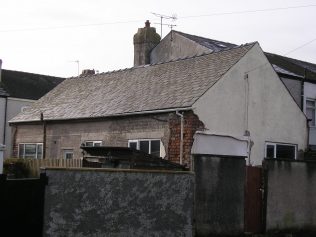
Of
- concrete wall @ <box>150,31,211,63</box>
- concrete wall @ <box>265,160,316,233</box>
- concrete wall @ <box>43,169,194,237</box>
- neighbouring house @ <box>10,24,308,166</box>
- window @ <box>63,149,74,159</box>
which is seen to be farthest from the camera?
concrete wall @ <box>150,31,211,63</box>

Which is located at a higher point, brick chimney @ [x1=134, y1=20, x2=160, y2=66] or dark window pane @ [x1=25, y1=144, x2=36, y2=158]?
brick chimney @ [x1=134, y1=20, x2=160, y2=66]

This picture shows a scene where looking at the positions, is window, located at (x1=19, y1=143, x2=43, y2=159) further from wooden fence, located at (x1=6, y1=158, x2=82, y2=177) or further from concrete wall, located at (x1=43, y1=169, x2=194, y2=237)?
concrete wall, located at (x1=43, y1=169, x2=194, y2=237)

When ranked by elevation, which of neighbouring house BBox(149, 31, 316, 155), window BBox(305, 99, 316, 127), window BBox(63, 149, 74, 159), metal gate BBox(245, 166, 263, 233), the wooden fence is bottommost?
metal gate BBox(245, 166, 263, 233)

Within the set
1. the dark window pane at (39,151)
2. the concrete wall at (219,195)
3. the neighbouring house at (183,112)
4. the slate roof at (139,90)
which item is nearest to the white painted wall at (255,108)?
the neighbouring house at (183,112)

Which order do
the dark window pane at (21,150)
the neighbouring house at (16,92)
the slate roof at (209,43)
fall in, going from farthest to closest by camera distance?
the neighbouring house at (16,92) → the slate roof at (209,43) → the dark window pane at (21,150)

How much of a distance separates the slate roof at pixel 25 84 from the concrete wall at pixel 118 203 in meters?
31.9

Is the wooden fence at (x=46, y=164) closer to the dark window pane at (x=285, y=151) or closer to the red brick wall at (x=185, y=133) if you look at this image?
the red brick wall at (x=185, y=133)

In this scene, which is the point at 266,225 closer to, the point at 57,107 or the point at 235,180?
the point at 235,180

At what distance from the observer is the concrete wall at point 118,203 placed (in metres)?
9.95

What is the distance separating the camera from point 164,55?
1158 inches

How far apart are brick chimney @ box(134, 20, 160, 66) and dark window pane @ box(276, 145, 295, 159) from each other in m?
11.5

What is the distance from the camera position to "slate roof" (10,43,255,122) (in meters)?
18.0

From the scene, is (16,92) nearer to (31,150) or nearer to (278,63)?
(31,150)

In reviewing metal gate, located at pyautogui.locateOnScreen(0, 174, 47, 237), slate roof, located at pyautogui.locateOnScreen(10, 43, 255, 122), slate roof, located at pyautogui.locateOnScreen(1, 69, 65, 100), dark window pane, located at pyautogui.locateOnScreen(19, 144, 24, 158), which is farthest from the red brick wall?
slate roof, located at pyautogui.locateOnScreen(1, 69, 65, 100)
